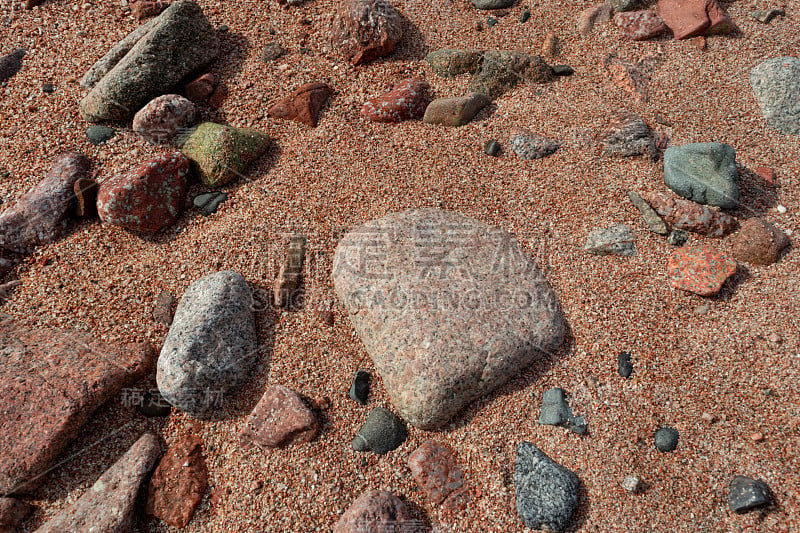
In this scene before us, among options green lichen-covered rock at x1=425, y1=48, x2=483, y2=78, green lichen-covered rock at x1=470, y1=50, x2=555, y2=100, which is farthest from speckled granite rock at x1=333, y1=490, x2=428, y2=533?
green lichen-covered rock at x1=425, y1=48, x2=483, y2=78

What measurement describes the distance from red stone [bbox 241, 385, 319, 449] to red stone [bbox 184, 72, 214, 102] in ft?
8.12

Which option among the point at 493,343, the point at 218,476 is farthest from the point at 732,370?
the point at 218,476

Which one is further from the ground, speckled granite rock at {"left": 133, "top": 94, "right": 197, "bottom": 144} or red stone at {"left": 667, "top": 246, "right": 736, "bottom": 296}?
speckled granite rock at {"left": 133, "top": 94, "right": 197, "bottom": 144}

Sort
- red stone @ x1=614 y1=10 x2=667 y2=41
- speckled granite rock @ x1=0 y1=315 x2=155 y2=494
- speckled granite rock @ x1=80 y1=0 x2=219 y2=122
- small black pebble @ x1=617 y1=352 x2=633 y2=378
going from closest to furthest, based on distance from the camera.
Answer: speckled granite rock @ x1=0 y1=315 x2=155 y2=494, small black pebble @ x1=617 y1=352 x2=633 y2=378, speckled granite rock @ x1=80 y1=0 x2=219 y2=122, red stone @ x1=614 y1=10 x2=667 y2=41

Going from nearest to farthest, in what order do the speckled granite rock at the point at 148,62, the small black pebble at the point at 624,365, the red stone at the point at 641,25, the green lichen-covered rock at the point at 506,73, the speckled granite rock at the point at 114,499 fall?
the speckled granite rock at the point at 114,499 < the small black pebble at the point at 624,365 < the speckled granite rock at the point at 148,62 < the green lichen-covered rock at the point at 506,73 < the red stone at the point at 641,25

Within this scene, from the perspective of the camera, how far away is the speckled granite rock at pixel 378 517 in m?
2.29

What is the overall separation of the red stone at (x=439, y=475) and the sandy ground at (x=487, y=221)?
0.17 feet

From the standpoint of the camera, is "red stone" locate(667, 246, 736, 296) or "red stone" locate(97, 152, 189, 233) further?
"red stone" locate(97, 152, 189, 233)

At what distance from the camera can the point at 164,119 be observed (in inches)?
143

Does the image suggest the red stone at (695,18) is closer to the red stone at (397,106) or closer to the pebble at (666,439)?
the red stone at (397,106)

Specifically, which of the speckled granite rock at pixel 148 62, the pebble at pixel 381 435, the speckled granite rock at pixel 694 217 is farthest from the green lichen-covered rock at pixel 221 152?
the speckled granite rock at pixel 694 217

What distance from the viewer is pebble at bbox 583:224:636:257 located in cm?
305

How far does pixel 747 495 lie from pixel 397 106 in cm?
305

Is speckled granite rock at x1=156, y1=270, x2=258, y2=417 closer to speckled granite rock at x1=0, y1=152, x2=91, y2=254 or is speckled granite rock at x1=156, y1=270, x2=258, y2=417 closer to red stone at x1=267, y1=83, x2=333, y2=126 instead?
speckled granite rock at x1=0, y1=152, x2=91, y2=254
